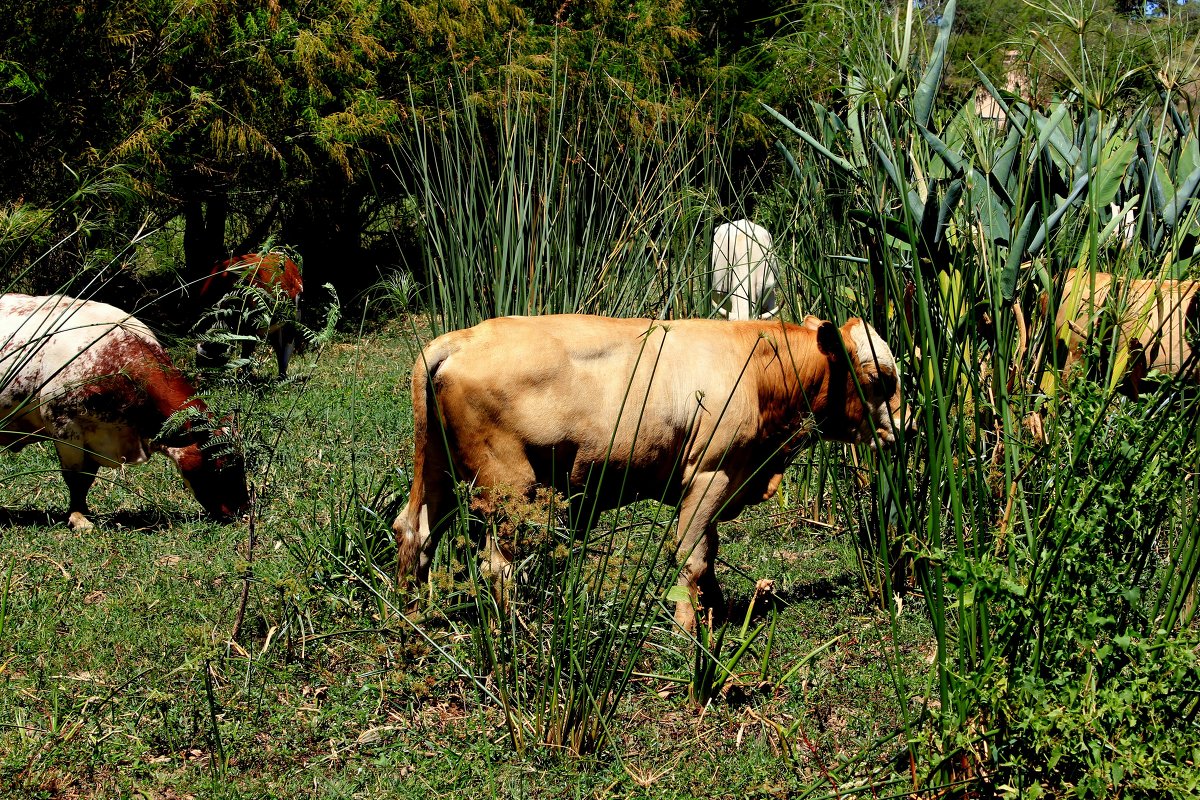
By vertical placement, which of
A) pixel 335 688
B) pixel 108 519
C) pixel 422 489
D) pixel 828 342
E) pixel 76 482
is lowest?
pixel 108 519

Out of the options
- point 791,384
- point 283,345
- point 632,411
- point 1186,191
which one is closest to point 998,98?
point 1186,191

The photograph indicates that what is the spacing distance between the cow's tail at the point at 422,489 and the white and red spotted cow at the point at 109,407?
202cm

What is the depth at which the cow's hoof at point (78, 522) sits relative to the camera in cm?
653

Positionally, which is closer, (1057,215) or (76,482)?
(1057,215)

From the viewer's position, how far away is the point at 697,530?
15.8ft

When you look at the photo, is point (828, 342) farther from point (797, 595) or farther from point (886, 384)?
point (797, 595)

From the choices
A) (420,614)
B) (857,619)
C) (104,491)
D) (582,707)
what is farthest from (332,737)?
(104,491)

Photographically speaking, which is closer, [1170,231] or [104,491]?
[1170,231]

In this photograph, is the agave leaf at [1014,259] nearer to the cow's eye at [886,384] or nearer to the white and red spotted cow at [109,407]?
the cow's eye at [886,384]

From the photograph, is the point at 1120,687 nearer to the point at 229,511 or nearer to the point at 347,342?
the point at 229,511

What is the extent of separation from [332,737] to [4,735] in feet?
3.69

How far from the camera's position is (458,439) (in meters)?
4.61

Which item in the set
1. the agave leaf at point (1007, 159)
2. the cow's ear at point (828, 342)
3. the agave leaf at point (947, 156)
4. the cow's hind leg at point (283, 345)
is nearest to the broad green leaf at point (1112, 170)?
the agave leaf at point (1007, 159)

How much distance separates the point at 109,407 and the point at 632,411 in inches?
137
